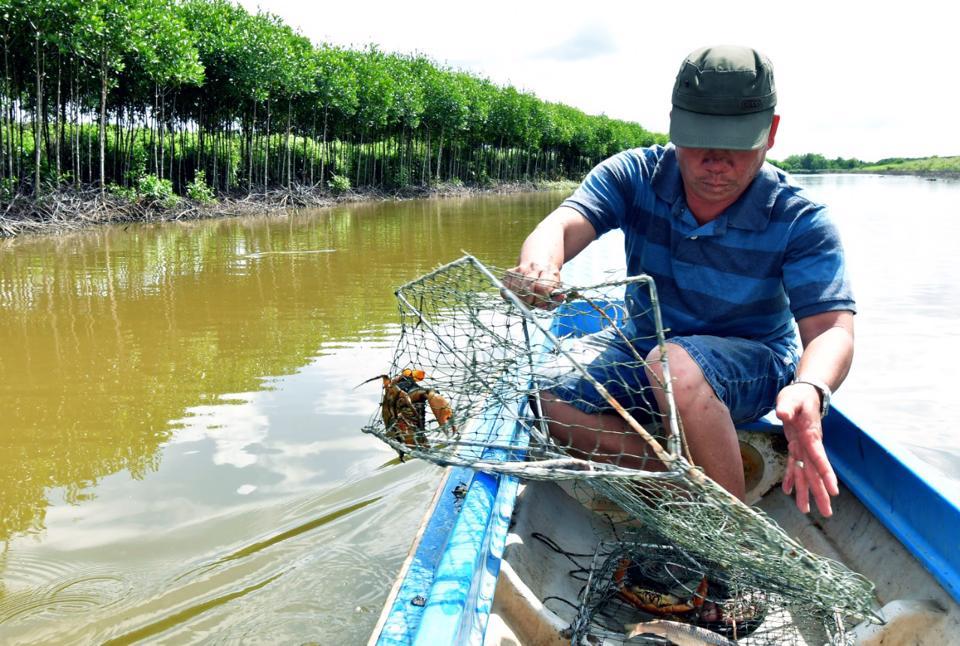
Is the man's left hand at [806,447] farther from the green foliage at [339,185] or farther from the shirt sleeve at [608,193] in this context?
the green foliage at [339,185]

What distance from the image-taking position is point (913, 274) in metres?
12.0

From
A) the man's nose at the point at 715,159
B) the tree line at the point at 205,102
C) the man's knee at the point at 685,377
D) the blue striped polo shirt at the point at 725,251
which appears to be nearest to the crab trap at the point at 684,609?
the man's knee at the point at 685,377

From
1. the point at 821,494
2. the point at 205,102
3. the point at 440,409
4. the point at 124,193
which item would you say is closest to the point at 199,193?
the point at 124,193

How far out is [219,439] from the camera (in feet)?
15.0

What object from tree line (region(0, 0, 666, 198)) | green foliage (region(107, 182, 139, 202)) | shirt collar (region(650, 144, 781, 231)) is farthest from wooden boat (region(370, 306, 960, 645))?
green foliage (region(107, 182, 139, 202))

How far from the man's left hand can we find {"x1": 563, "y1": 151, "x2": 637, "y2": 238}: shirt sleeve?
44.4 inches

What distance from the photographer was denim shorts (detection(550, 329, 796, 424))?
2270mm

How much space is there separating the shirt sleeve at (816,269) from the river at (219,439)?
2.09 feet

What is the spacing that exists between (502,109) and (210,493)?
40033 millimetres

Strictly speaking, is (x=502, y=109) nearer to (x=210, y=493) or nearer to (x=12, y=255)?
(x=12, y=255)

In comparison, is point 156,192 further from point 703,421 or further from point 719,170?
point 703,421

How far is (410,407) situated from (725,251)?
128cm

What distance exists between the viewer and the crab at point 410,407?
2.56 m

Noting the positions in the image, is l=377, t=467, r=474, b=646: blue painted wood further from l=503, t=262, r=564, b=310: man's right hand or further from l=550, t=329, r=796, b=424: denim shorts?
l=503, t=262, r=564, b=310: man's right hand
